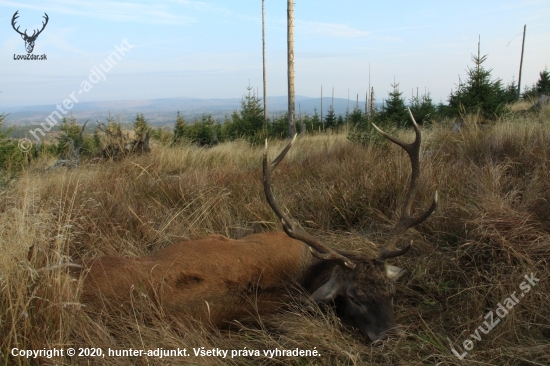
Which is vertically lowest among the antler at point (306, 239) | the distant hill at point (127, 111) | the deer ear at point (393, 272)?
the deer ear at point (393, 272)

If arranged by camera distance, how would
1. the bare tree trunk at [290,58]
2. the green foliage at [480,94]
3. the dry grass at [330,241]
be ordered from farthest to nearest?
the bare tree trunk at [290,58] < the green foliage at [480,94] < the dry grass at [330,241]

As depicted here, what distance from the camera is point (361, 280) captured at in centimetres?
318

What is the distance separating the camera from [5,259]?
256 cm

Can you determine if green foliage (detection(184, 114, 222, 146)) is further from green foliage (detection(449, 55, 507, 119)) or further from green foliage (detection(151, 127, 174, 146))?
green foliage (detection(449, 55, 507, 119))

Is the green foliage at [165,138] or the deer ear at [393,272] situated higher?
the green foliage at [165,138]

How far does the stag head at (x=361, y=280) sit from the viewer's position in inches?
120

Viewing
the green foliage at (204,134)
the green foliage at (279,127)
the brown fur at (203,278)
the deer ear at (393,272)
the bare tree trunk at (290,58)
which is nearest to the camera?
the brown fur at (203,278)

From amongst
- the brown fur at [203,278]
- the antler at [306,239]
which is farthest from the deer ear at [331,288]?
the brown fur at [203,278]

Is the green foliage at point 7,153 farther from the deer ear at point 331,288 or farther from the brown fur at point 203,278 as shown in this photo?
the deer ear at point 331,288

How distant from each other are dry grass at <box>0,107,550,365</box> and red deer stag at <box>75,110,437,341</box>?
0.12 m

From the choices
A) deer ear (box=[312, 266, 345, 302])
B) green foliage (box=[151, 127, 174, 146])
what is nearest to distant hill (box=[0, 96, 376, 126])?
green foliage (box=[151, 127, 174, 146])

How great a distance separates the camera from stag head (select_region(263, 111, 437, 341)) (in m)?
3.04

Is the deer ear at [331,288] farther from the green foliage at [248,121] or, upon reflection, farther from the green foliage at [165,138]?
the green foliage at [248,121]

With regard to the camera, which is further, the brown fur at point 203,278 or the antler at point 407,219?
the antler at point 407,219
